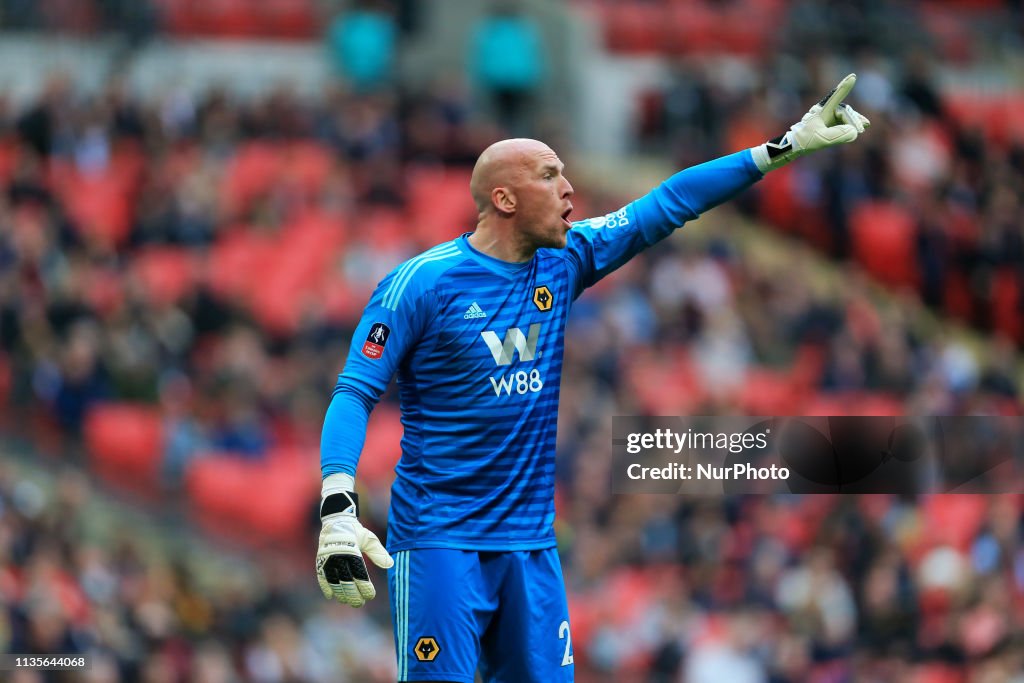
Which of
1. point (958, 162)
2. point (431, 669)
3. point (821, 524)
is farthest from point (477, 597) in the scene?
point (958, 162)

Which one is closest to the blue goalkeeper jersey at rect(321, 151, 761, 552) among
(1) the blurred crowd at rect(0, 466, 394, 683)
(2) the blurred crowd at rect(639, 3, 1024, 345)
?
(1) the blurred crowd at rect(0, 466, 394, 683)

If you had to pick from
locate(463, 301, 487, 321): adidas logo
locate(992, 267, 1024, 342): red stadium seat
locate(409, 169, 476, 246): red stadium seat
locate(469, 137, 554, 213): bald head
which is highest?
locate(409, 169, 476, 246): red stadium seat

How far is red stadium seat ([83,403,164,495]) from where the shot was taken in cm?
1577

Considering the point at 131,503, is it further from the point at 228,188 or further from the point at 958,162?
the point at 958,162

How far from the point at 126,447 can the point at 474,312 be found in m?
9.95

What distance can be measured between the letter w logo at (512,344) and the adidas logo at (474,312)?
0.22ft

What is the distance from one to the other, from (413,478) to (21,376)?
10096mm

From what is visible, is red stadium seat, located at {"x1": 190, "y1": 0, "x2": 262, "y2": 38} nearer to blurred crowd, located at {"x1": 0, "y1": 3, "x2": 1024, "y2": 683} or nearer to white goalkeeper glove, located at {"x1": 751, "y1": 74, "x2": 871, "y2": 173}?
blurred crowd, located at {"x1": 0, "y1": 3, "x2": 1024, "y2": 683}

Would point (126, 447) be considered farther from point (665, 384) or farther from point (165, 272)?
point (665, 384)

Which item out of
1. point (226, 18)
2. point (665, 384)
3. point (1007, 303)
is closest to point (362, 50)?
point (226, 18)

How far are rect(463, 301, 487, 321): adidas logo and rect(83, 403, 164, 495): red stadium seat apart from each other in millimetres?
9763

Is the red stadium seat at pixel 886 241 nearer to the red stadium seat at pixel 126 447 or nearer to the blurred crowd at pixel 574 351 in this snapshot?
the blurred crowd at pixel 574 351

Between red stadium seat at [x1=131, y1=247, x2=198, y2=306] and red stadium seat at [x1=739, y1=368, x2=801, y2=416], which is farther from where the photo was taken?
red stadium seat at [x1=131, y1=247, x2=198, y2=306]

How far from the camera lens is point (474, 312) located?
257 inches
